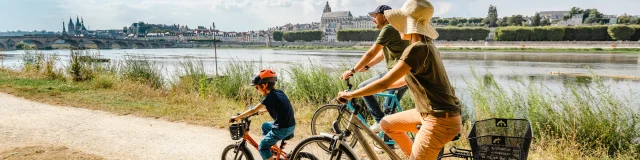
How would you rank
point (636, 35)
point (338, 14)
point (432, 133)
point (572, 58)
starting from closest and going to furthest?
point (432, 133)
point (572, 58)
point (636, 35)
point (338, 14)

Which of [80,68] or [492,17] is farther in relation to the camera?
[492,17]

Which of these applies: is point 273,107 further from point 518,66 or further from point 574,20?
point 574,20

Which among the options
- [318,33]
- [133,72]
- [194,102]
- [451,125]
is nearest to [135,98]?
[194,102]

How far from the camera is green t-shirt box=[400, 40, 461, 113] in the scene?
2.60 metres

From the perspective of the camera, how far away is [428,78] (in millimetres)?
2643

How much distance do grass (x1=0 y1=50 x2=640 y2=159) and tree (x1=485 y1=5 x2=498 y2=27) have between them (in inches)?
5630

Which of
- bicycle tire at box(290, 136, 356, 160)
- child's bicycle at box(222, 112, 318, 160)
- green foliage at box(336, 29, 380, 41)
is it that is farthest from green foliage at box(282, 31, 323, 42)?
bicycle tire at box(290, 136, 356, 160)

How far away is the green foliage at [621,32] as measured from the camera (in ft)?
240

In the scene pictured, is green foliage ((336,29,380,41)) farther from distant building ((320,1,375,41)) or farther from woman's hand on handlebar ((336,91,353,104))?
woman's hand on handlebar ((336,91,353,104))

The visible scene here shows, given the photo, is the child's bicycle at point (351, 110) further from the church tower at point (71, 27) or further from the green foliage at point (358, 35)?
the church tower at point (71, 27)

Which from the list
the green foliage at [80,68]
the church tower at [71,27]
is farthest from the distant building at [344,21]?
the green foliage at [80,68]

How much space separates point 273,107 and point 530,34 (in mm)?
90505

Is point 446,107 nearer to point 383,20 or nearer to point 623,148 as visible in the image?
point 383,20

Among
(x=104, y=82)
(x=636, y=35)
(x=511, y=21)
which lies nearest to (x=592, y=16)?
(x=511, y=21)
